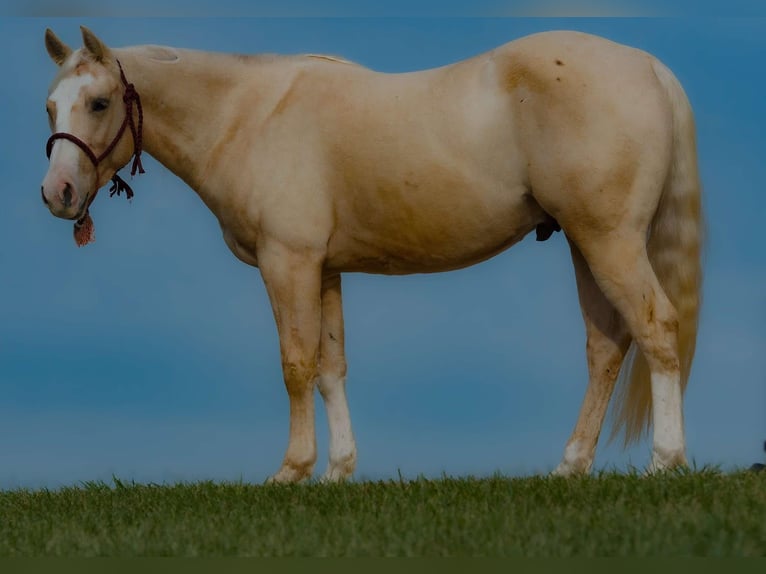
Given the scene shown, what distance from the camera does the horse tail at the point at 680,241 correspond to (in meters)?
6.82

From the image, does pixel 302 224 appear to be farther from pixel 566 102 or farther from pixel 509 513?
pixel 509 513

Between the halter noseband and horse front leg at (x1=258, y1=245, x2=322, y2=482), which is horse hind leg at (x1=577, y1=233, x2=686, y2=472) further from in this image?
the halter noseband

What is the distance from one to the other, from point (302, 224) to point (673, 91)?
7.46ft

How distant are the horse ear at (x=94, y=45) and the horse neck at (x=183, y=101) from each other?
0.15 metres

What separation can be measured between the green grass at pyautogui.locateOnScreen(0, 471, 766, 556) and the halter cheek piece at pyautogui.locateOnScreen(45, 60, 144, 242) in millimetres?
1907

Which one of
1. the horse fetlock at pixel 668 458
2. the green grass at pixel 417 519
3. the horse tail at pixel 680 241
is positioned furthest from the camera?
the horse tail at pixel 680 241

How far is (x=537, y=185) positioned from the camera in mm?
6504

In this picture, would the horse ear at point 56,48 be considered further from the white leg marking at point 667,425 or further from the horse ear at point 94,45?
the white leg marking at point 667,425

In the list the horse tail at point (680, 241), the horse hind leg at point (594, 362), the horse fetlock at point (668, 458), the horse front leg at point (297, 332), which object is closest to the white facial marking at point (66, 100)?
the horse front leg at point (297, 332)

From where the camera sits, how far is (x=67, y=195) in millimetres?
6883

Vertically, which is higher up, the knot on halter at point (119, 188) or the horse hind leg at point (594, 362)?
the knot on halter at point (119, 188)

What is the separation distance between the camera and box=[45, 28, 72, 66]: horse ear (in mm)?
7172

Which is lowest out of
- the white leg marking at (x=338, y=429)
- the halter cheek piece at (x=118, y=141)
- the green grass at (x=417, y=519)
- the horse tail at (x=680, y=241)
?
the green grass at (x=417, y=519)

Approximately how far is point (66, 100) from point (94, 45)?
0.37 metres
